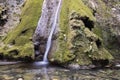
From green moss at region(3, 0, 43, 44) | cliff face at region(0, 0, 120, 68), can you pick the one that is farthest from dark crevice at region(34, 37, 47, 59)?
green moss at region(3, 0, 43, 44)

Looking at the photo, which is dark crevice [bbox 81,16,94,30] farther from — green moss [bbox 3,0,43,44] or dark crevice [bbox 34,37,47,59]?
green moss [bbox 3,0,43,44]

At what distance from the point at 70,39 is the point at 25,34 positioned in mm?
2019

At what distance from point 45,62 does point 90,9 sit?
13.4ft

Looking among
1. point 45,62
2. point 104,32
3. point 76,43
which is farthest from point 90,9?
point 45,62

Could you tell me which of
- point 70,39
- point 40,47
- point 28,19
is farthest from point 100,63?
point 28,19

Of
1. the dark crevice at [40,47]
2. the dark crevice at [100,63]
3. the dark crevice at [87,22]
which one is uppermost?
the dark crevice at [87,22]

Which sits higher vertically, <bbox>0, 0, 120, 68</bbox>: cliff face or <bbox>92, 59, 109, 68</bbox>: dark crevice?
<bbox>0, 0, 120, 68</bbox>: cliff face

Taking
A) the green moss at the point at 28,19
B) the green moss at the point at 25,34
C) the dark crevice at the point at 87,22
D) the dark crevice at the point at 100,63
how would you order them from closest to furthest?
the dark crevice at the point at 100,63
the green moss at the point at 25,34
the dark crevice at the point at 87,22
the green moss at the point at 28,19

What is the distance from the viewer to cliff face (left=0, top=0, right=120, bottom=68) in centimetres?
995

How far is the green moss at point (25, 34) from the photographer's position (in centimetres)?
1034

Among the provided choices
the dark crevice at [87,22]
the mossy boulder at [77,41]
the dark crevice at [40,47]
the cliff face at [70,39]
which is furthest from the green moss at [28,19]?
the dark crevice at [87,22]

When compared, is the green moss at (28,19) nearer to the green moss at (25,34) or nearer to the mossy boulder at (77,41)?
the green moss at (25,34)

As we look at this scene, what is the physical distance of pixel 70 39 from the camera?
10.3 metres

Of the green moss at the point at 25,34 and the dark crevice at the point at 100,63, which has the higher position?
the green moss at the point at 25,34
